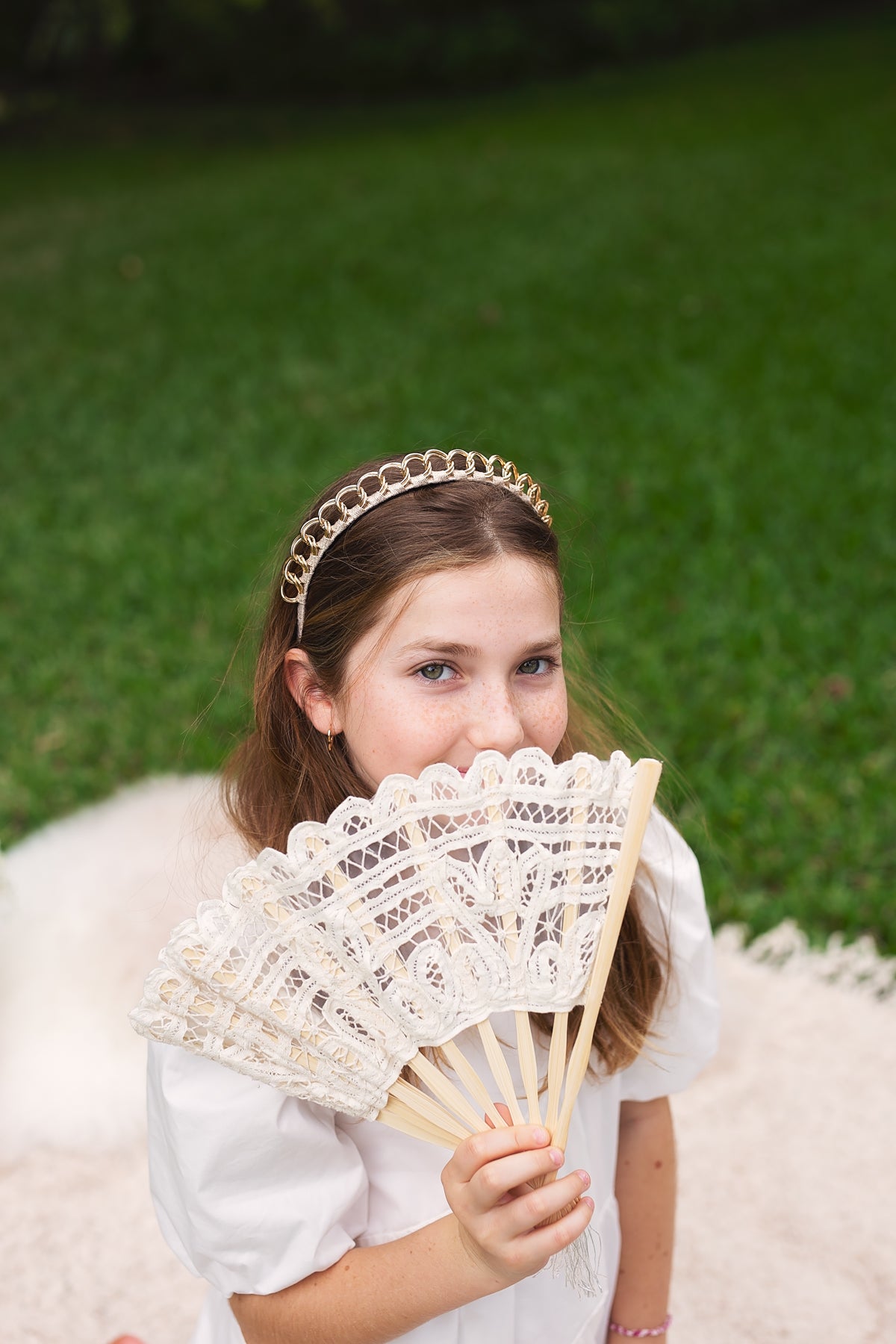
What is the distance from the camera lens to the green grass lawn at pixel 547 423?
12.2ft

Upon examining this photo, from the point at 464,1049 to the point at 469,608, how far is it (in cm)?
53

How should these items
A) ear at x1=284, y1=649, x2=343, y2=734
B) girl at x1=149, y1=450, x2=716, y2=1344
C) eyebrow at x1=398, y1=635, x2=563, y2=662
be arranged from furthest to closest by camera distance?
ear at x1=284, y1=649, x2=343, y2=734, eyebrow at x1=398, y1=635, x2=563, y2=662, girl at x1=149, y1=450, x2=716, y2=1344

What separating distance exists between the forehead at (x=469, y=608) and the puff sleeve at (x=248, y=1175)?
52 cm

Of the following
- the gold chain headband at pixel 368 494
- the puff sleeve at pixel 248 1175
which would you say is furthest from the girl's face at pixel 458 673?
the puff sleeve at pixel 248 1175

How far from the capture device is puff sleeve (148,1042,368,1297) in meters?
1.36

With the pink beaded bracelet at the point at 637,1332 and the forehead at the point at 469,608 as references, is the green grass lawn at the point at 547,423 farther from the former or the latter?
the pink beaded bracelet at the point at 637,1332

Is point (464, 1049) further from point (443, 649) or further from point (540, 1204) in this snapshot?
point (443, 649)

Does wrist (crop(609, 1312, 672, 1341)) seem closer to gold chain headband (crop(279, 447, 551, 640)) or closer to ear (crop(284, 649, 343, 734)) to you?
ear (crop(284, 649, 343, 734))

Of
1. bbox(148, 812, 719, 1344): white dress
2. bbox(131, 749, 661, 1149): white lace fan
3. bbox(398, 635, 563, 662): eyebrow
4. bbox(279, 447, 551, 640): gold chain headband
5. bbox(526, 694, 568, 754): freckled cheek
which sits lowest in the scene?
bbox(148, 812, 719, 1344): white dress

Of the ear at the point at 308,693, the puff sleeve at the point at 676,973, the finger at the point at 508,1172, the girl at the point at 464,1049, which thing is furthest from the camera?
the puff sleeve at the point at 676,973

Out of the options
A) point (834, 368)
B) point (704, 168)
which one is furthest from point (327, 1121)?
point (704, 168)

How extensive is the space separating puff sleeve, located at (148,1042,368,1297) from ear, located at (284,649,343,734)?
415 millimetres

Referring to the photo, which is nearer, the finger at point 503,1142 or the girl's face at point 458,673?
the finger at point 503,1142

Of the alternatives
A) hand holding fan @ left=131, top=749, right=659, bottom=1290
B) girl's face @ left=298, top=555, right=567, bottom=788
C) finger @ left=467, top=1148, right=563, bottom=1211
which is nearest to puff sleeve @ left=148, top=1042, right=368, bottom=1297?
hand holding fan @ left=131, top=749, right=659, bottom=1290
